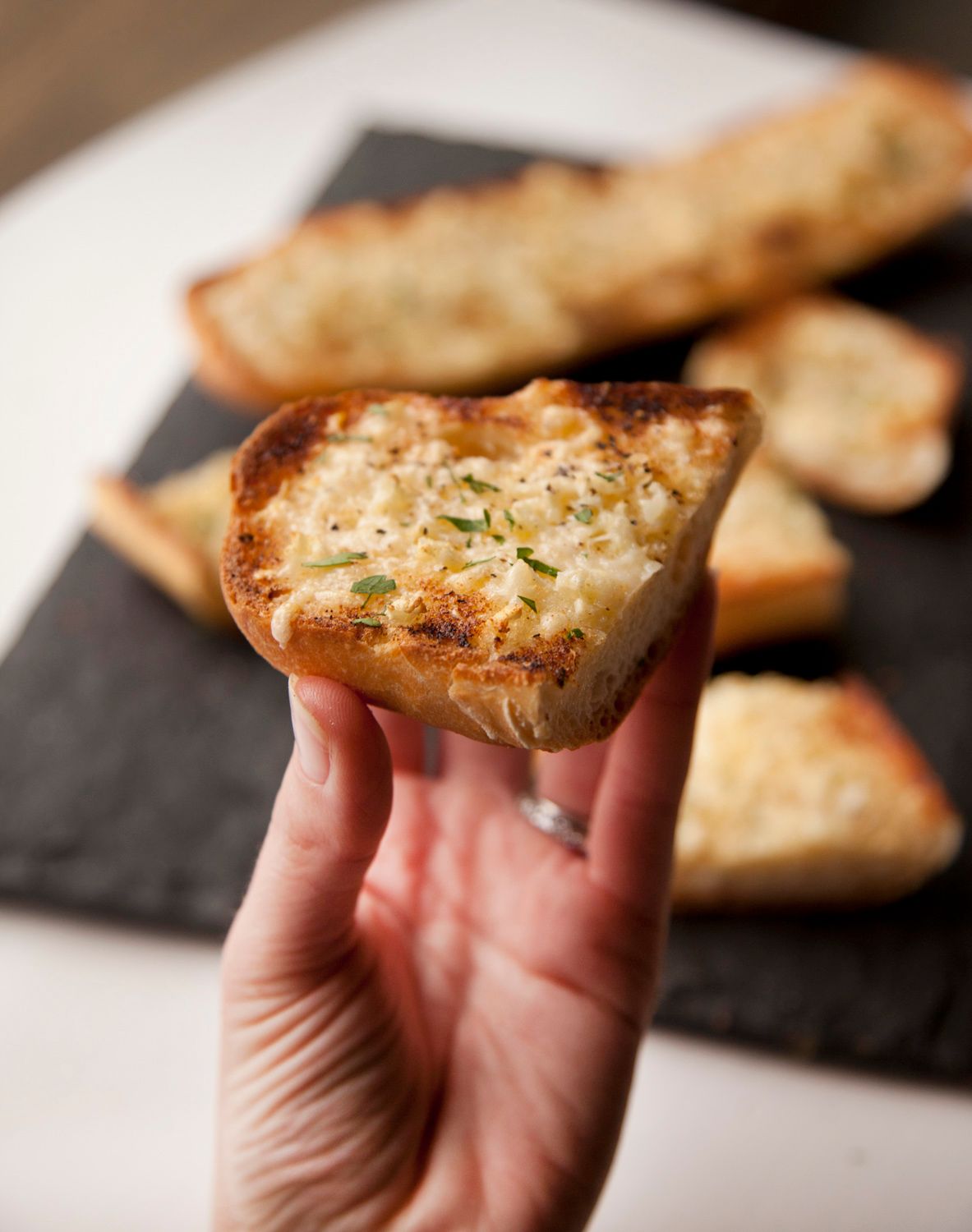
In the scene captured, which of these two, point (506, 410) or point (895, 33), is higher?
point (506, 410)

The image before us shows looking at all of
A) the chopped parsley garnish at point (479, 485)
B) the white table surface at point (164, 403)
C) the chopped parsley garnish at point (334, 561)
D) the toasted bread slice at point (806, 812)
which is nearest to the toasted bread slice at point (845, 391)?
the toasted bread slice at point (806, 812)

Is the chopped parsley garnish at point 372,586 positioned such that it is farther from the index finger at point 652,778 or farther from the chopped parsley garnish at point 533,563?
the index finger at point 652,778

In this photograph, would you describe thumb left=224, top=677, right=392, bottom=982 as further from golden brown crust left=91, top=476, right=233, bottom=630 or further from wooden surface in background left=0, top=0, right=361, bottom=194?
wooden surface in background left=0, top=0, right=361, bottom=194

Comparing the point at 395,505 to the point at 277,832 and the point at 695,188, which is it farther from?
the point at 695,188

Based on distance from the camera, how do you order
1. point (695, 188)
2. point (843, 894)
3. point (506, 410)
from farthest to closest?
point (695, 188) < point (843, 894) < point (506, 410)

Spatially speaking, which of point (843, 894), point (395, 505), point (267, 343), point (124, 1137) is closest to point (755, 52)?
point (267, 343)

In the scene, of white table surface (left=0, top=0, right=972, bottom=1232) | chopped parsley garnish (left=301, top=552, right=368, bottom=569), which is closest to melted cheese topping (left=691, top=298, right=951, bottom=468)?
white table surface (left=0, top=0, right=972, bottom=1232)
